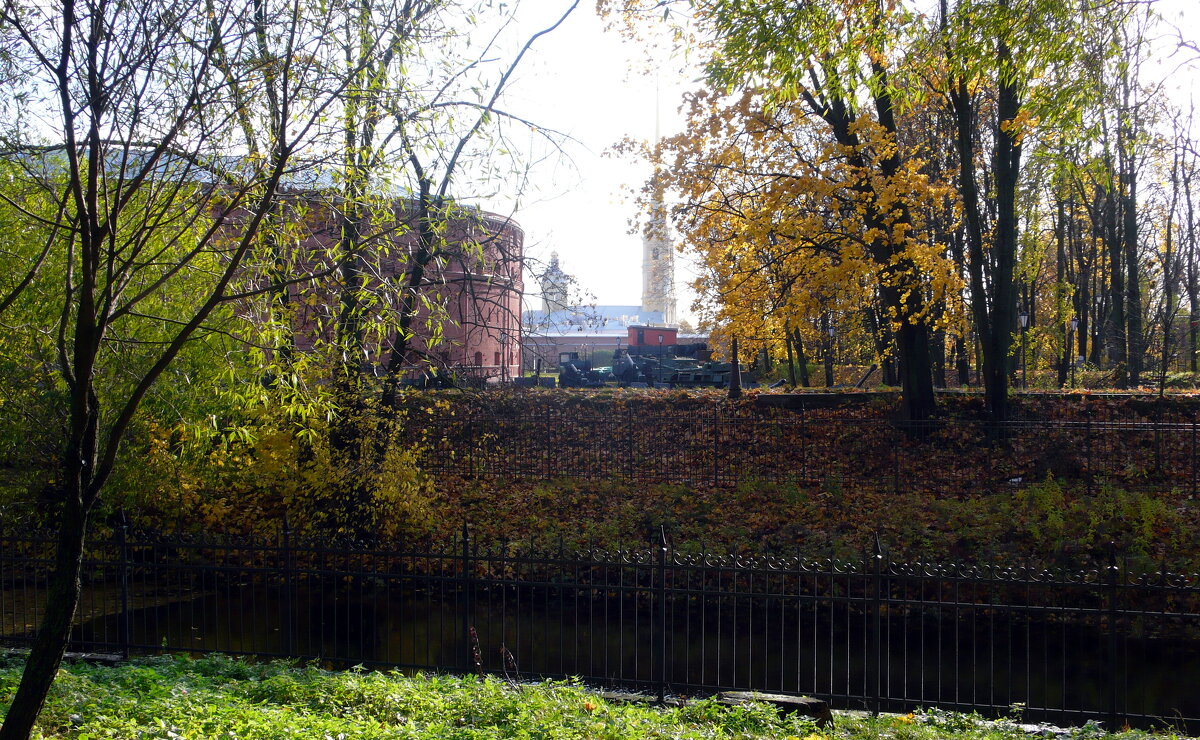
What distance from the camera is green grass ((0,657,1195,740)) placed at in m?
4.82

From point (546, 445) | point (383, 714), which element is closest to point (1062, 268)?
point (546, 445)

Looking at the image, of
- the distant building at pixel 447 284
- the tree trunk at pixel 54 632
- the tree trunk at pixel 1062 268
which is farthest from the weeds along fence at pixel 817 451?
the tree trunk at pixel 1062 268

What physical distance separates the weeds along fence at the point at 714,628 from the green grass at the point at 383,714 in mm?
540

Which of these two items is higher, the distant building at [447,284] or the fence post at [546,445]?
the distant building at [447,284]

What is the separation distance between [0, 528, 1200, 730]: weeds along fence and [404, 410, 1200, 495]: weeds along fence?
3305 millimetres

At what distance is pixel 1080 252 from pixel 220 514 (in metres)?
34.0

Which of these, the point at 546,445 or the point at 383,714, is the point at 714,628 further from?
the point at 546,445

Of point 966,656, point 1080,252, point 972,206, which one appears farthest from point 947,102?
point 1080,252

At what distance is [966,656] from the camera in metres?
9.12

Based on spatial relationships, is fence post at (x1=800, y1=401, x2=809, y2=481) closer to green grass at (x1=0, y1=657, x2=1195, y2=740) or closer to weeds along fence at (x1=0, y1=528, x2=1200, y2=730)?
weeds along fence at (x1=0, y1=528, x2=1200, y2=730)

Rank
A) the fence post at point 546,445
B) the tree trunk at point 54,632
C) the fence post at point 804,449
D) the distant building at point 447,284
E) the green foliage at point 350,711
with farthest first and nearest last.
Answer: the fence post at point 546,445
the fence post at point 804,449
the distant building at point 447,284
the green foliage at point 350,711
the tree trunk at point 54,632

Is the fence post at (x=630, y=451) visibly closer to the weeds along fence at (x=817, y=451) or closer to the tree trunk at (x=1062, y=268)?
the weeds along fence at (x=817, y=451)

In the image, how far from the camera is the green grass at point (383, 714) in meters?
4.82

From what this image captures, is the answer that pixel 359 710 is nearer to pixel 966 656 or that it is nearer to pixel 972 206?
pixel 966 656
